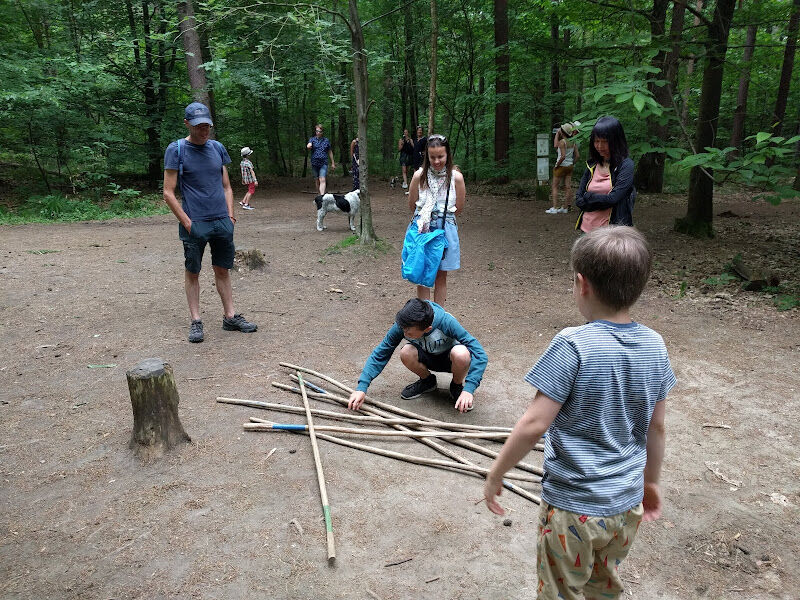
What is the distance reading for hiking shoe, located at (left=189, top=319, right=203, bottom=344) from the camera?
5.15 m

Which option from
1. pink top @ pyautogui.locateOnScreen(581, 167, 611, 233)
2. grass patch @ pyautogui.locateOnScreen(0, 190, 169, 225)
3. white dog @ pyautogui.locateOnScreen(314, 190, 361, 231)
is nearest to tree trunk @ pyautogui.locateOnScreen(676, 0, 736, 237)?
pink top @ pyautogui.locateOnScreen(581, 167, 611, 233)

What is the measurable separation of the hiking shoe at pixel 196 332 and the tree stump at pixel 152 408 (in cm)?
181

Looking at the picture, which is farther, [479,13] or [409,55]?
[409,55]

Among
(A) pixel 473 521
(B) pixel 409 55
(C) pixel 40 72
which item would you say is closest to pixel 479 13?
(B) pixel 409 55

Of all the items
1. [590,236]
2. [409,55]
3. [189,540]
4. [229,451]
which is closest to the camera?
[590,236]

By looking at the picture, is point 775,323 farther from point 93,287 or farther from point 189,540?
point 93,287

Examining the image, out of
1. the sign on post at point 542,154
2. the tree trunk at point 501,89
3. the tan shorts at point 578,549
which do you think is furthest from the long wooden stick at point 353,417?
the tree trunk at point 501,89

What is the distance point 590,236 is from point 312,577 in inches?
75.0

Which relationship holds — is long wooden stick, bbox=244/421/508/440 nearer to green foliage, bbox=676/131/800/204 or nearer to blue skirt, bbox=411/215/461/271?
blue skirt, bbox=411/215/461/271

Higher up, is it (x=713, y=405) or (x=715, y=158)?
(x=715, y=158)

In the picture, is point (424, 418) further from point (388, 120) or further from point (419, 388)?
point (388, 120)

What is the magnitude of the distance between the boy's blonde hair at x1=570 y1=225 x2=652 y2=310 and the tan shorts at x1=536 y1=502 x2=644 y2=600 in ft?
2.13

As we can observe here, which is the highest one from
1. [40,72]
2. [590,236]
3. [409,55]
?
[409,55]

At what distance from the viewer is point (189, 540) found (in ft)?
8.64
